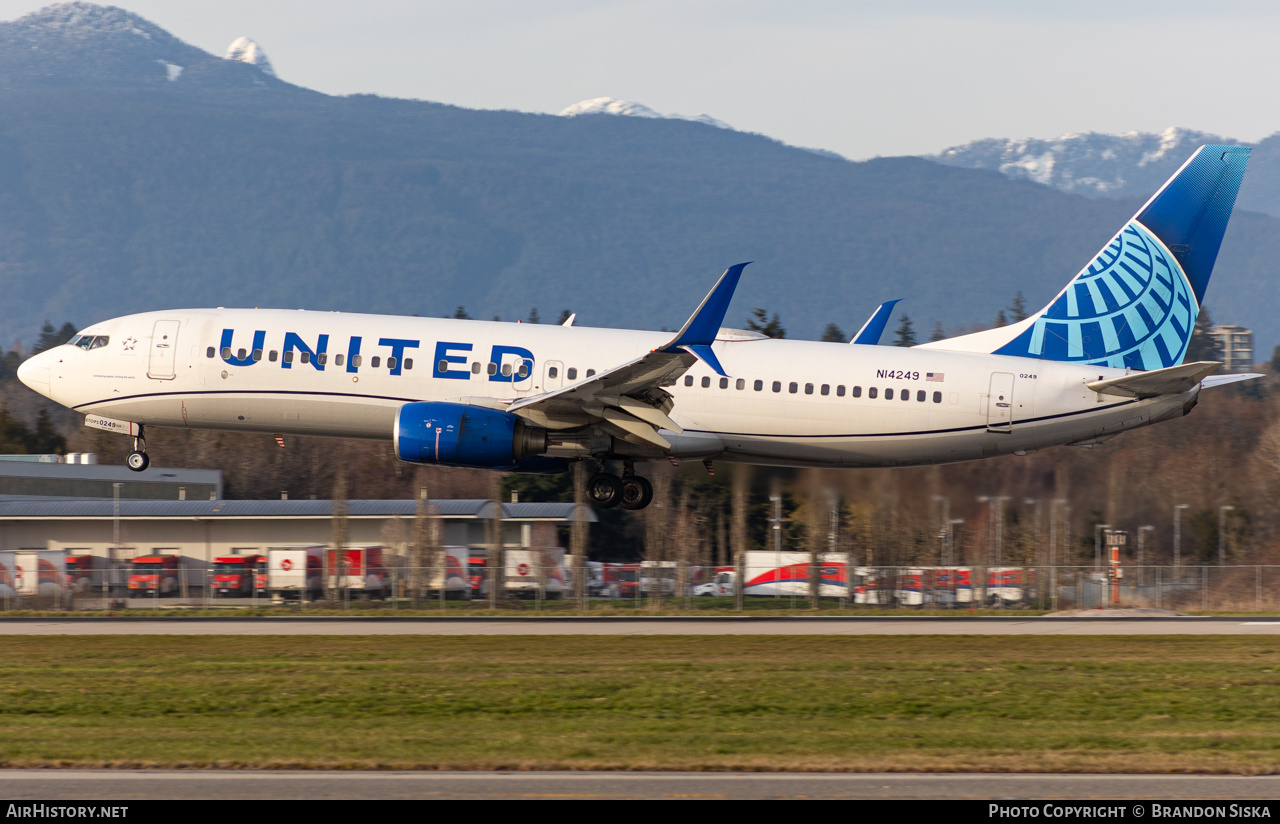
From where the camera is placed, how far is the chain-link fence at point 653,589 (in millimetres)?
55688

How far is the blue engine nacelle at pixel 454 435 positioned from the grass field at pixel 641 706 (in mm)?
4448

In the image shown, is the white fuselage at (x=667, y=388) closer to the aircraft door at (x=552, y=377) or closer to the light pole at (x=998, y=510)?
the aircraft door at (x=552, y=377)

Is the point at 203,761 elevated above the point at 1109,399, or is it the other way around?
→ the point at 1109,399

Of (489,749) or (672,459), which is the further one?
(672,459)

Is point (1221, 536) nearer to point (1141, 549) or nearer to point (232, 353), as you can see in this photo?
point (1141, 549)

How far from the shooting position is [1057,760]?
1808cm

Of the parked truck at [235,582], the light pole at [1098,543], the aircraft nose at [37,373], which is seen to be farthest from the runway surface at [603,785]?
the parked truck at [235,582]

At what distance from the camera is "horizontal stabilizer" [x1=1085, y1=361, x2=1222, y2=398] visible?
32.0 meters

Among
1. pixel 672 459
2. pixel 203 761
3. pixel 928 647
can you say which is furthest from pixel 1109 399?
pixel 203 761

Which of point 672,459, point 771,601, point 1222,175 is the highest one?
point 1222,175

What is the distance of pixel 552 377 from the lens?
33.5 meters
